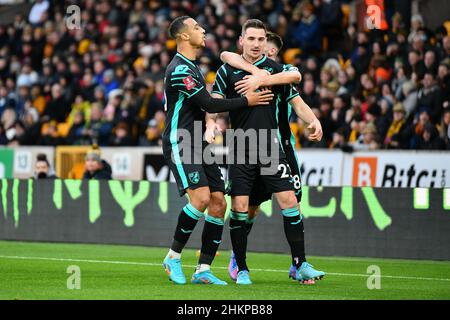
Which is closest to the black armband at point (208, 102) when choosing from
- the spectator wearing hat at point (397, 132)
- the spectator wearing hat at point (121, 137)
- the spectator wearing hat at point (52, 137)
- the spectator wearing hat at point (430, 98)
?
the spectator wearing hat at point (397, 132)

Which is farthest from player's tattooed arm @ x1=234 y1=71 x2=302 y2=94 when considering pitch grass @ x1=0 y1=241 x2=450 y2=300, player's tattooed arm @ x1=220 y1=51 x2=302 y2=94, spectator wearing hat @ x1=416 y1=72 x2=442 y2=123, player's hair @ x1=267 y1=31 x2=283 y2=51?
spectator wearing hat @ x1=416 y1=72 x2=442 y2=123

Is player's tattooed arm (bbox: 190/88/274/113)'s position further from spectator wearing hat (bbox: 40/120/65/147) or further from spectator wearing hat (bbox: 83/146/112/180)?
spectator wearing hat (bbox: 40/120/65/147)

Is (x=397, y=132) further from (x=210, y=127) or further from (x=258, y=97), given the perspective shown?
(x=210, y=127)

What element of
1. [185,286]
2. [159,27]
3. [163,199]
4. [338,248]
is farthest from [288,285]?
[159,27]

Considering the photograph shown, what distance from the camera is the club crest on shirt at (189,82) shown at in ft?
31.7

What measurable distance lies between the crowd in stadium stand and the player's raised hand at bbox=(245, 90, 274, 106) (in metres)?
7.27

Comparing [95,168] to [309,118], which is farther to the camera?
[95,168]

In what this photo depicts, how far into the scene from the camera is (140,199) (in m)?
16.6

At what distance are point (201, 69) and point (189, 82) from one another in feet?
36.3

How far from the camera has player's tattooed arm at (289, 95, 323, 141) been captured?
9.96 m

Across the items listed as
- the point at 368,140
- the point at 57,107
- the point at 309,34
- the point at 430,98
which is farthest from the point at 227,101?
the point at 57,107
